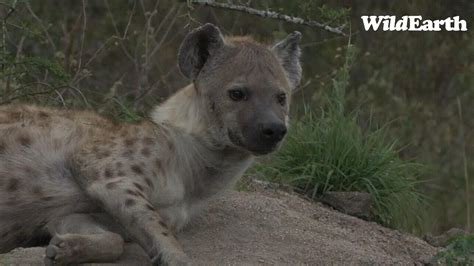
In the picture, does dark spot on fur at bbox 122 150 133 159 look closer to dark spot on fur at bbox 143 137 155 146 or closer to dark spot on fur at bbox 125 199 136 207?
dark spot on fur at bbox 143 137 155 146

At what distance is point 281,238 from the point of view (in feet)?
16.4

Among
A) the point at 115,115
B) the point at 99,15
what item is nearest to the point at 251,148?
the point at 115,115

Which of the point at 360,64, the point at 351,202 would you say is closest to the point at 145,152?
the point at 351,202

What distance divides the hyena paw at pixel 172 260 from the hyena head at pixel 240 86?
0.62 meters

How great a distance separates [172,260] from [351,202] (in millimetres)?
1812

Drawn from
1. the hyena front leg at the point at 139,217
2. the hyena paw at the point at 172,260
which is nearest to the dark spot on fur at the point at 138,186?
the hyena front leg at the point at 139,217

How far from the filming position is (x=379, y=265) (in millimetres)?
4891

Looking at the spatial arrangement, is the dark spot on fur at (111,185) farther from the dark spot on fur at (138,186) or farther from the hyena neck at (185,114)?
the hyena neck at (185,114)

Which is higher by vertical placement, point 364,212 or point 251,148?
point 251,148

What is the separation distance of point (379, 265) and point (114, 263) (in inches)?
44.8

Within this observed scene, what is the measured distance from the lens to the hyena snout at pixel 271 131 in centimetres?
466

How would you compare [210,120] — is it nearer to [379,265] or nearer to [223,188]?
[223,188]

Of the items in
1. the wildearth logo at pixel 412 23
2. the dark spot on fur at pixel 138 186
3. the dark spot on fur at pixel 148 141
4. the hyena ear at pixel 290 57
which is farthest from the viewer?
the wildearth logo at pixel 412 23

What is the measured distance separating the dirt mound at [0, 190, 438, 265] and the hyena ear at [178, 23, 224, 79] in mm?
638
